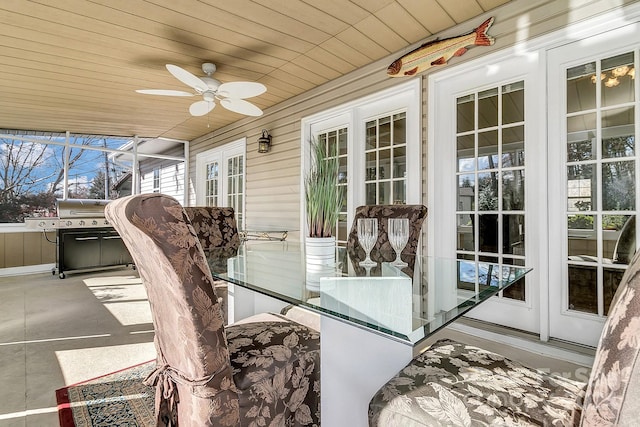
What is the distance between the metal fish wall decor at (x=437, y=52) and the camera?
2461mm

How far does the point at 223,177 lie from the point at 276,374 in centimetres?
524

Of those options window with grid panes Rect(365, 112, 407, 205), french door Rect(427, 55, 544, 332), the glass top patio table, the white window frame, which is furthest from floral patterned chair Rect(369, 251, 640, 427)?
window with grid panes Rect(365, 112, 407, 205)

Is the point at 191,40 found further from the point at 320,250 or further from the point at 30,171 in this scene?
the point at 30,171

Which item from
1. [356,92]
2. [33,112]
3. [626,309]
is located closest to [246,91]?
[356,92]

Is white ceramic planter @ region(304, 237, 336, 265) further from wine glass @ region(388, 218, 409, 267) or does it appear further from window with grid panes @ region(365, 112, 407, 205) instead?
window with grid panes @ region(365, 112, 407, 205)

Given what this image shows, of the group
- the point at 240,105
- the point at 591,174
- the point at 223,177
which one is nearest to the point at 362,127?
the point at 240,105

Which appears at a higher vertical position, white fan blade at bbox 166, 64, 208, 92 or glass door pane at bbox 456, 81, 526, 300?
white fan blade at bbox 166, 64, 208, 92

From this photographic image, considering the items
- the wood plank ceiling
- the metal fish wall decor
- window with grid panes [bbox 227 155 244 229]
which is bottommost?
window with grid panes [bbox 227 155 244 229]

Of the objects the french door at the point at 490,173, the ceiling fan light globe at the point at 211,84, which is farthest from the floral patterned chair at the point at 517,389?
the ceiling fan light globe at the point at 211,84

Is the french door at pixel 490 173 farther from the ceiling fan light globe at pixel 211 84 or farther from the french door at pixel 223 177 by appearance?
the french door at pixel 223 177

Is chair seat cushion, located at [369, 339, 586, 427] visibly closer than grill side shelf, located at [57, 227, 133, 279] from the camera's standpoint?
Yes

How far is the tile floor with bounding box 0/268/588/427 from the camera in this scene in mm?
1808

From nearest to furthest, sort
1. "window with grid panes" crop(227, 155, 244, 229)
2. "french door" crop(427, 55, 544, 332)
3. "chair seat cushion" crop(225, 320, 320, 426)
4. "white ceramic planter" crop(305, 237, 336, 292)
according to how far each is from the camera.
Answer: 1. "chair seat cushion" crop(225, 320, 320, 426)
2. "white ceramic planter" crop(305, 237, 336, 292)
3. "french door" crop(427, 55, 544, 332)
4. "window with grid panes" crop(227, 155, 244, 229)

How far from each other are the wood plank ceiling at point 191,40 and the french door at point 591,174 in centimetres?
78
